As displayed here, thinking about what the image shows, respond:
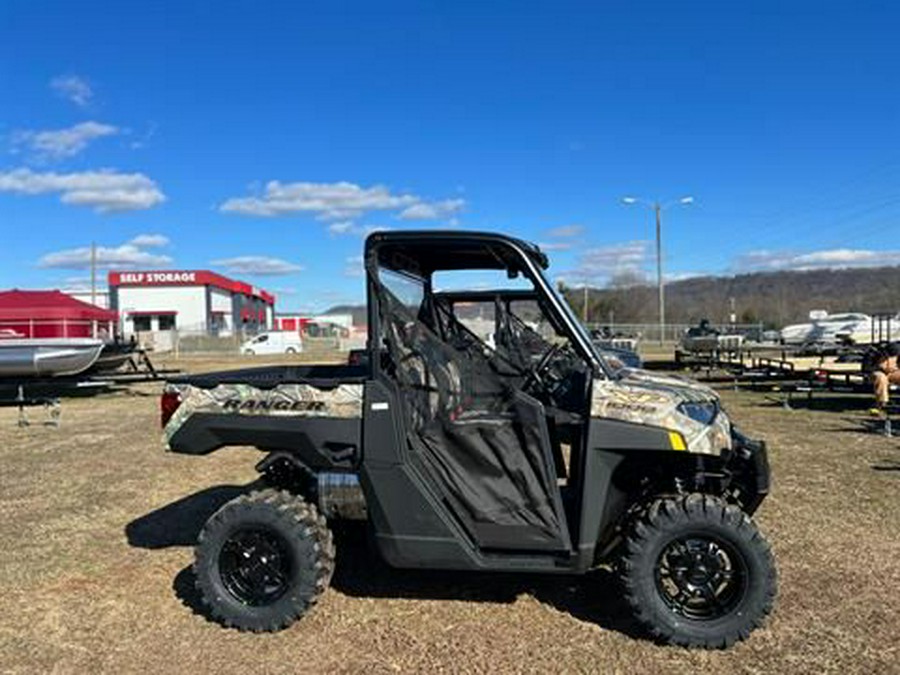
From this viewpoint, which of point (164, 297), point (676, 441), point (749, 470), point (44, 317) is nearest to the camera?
point (676, 441)

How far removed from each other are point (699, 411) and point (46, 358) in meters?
14.5

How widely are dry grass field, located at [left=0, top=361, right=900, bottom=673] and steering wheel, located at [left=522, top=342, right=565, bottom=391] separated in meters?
1.23

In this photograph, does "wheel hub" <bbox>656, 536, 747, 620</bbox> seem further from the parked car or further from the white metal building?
the white metal building

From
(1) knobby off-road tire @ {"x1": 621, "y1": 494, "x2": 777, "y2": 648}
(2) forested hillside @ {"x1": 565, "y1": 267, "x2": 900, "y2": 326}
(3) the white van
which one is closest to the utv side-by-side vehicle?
(1) knobby off-road tire @ {"x1": 621, "y1": 494, "x2": 777, "y2": 648}

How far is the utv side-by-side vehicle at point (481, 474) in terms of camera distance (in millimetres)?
3992

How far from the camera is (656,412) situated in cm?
397

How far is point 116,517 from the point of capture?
675 centimetres

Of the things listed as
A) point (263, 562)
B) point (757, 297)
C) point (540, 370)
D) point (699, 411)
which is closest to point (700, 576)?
point (699, 411)

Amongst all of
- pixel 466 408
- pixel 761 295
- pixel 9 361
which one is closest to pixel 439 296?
pixel 466 408

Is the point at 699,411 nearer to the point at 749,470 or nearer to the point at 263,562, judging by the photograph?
the point at 749,470

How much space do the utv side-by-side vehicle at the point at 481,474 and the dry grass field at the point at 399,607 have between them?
25cm

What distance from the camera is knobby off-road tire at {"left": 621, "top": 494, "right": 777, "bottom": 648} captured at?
3.94m

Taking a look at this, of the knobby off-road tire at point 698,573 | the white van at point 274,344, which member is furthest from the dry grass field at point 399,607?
the white van at point 274,344

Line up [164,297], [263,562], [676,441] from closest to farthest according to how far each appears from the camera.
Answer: [676,441]
[263,562]
[164,297]
